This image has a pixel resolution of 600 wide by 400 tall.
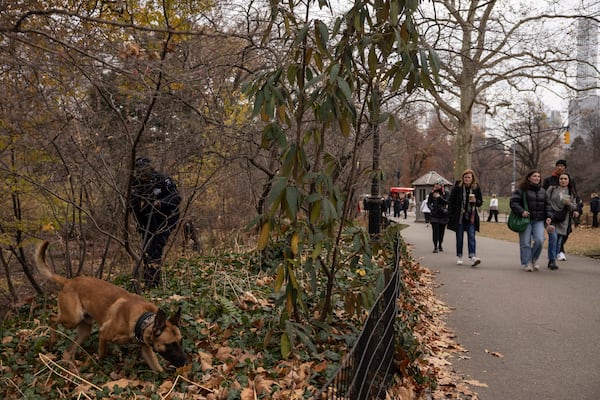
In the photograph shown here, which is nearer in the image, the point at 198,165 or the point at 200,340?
the point at 200,340

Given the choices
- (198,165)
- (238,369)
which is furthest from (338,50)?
(198,165)

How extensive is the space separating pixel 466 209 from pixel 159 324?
8.17m

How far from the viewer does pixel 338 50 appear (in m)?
4.32

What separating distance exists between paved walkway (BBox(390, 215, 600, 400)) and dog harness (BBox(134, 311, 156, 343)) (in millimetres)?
2904

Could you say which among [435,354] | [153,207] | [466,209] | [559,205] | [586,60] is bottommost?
[435,354]

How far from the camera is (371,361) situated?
138 inches

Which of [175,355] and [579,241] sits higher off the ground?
[579,241]

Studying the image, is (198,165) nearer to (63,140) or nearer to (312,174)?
(63,140)

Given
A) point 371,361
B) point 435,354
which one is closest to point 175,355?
point 371,361

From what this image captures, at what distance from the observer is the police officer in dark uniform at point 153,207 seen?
7000 mm

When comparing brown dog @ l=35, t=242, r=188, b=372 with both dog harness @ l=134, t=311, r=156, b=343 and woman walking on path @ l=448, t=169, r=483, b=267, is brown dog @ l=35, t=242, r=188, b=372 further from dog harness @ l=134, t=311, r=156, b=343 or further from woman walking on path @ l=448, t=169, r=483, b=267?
woman walking on path @ l=448, t=169, r=483, b=267

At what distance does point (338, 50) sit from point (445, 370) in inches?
128

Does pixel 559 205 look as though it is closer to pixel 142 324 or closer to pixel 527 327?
pixel 527 327

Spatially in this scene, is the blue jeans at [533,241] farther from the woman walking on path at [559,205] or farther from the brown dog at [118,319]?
the brown dog at [118,319]
